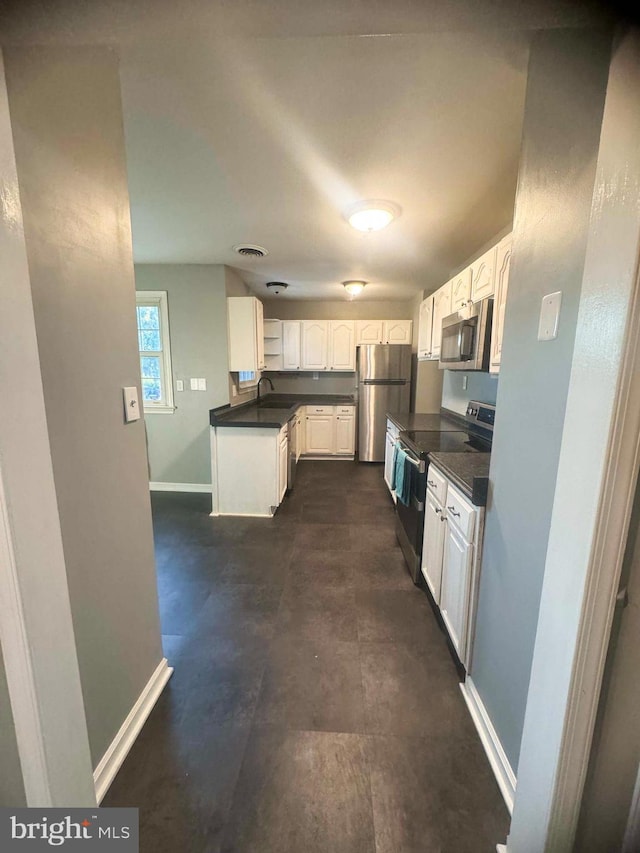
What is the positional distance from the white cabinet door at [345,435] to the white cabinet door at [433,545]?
292 cm

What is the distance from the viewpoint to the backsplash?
241 cm

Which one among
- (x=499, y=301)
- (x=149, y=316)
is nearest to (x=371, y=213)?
(x=499, y=301)

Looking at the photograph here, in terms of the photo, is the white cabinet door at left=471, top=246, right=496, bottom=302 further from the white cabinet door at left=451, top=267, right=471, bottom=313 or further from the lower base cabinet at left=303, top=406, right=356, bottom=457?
the lower base cabinet at left=303, top=406, right=356, bottom=457

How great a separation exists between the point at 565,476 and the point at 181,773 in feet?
5.06

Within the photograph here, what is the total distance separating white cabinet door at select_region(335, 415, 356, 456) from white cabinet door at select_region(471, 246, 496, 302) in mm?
2920

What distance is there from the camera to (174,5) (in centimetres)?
54

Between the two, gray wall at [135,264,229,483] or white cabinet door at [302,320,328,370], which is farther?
white cabinet door at [302,320,328,370]

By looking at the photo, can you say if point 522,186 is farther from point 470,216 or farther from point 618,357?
point 470,216

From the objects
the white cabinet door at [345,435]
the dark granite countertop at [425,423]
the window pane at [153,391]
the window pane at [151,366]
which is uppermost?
the window pane at [151,366]

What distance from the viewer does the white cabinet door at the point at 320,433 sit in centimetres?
480

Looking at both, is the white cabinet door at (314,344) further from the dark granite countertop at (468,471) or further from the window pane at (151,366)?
the dark granite countertop at (468,471)

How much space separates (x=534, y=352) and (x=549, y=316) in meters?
0.11

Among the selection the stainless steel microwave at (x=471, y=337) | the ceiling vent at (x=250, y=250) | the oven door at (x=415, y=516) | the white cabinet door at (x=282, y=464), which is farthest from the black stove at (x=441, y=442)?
the ceiling vent at (x=250, y=250)

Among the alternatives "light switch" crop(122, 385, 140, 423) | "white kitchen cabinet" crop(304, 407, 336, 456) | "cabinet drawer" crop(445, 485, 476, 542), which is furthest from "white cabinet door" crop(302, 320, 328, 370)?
"light switch" crop(122, 385, 140, 423)
